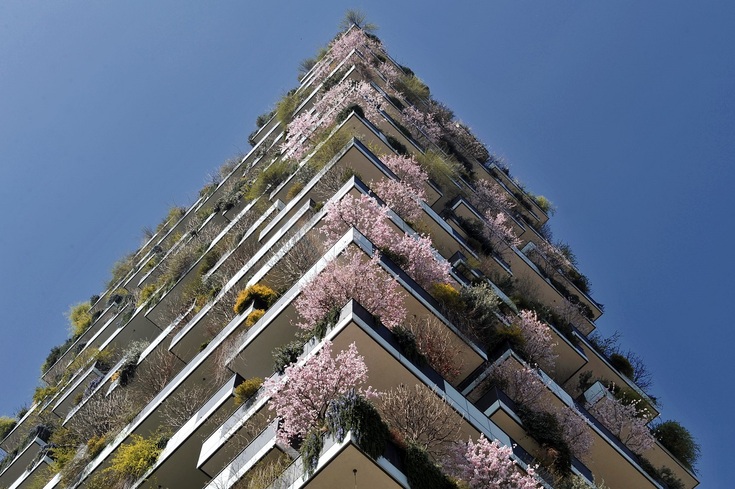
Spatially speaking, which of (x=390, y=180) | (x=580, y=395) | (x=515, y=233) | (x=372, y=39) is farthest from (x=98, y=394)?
(x=372, y=39)

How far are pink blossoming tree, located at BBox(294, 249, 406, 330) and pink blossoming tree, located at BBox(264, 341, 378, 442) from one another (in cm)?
304

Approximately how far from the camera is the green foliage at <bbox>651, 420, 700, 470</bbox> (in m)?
28.8

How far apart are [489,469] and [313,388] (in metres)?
4.75

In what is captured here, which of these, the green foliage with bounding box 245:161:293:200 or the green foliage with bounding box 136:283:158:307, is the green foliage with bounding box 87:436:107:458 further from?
the green foliage with bounding box 245:161:293:200

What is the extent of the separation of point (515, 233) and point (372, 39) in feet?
68.2

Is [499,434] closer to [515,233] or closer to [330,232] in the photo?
[330,232]

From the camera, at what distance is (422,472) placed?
14953 mm

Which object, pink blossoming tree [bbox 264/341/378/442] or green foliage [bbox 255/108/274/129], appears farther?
green foliage [bbox 255/108/274/129]

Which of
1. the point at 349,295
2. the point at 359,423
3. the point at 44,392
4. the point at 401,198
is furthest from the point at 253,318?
the point at 44,392

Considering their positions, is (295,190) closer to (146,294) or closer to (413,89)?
(146,294)

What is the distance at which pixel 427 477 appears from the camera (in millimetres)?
14969

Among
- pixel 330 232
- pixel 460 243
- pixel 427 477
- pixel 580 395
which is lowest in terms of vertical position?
pixel 427 477

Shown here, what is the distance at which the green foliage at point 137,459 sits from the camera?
21594mm

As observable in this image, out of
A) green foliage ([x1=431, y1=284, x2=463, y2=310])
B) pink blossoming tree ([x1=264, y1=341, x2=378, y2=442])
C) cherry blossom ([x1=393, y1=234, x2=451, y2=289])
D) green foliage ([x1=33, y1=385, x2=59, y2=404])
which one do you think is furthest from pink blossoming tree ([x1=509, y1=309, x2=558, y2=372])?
green foliage ([x1=33, y1=385, x2=59, y2=404])
